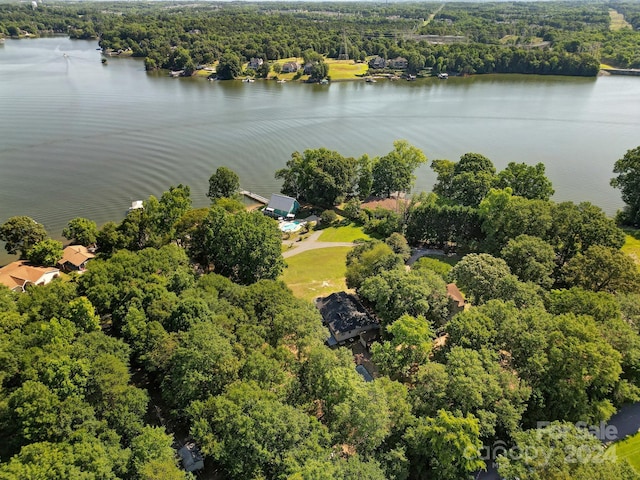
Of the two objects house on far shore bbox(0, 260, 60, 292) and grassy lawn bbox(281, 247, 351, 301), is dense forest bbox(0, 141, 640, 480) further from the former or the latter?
house on far shore bbox(0, 260, 60, 292)

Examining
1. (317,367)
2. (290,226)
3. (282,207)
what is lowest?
(290,226)

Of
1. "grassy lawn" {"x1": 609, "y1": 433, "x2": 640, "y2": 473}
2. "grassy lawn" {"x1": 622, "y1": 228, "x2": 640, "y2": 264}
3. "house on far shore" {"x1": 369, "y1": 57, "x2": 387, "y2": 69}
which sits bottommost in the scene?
"grassy lawn" {"x1": 609, "y1": 433, "x2": 640, "y2": 473}

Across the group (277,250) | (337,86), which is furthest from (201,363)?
(337,86)

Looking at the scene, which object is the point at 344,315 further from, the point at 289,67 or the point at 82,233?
the point at 289,67

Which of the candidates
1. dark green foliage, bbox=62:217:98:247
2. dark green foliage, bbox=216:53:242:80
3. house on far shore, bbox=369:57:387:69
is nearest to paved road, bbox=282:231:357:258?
dark green foliage, bbox=62:217:98:247

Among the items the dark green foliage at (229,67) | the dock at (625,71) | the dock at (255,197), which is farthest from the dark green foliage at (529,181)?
the dock at (625,71)

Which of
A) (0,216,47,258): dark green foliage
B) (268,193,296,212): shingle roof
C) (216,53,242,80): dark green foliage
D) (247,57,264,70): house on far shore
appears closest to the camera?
(0,216,47,258): dark green foliage

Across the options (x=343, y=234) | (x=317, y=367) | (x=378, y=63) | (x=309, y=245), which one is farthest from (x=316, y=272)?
(x=378, y=63)
